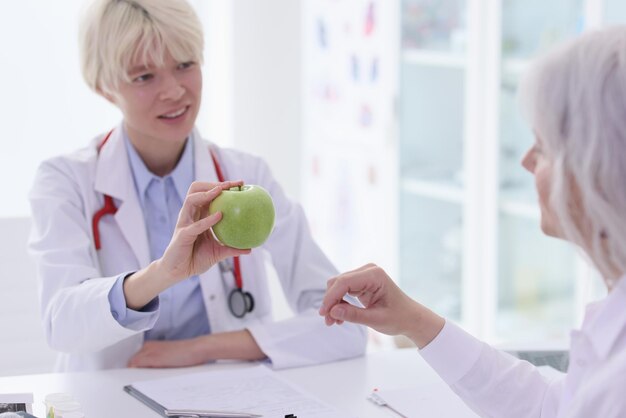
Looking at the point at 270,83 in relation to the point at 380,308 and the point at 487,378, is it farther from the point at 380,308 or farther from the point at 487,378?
the point at 487,378

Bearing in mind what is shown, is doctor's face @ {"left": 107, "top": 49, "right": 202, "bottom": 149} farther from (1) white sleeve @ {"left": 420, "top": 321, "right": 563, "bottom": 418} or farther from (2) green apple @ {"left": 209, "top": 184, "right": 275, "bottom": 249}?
(1) white sleeve @ {"left": 420, "top": 321, "right": 563, "bottom": 418}

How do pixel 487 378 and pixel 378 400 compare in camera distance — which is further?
pixel 378 400

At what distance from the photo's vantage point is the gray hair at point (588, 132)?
1022mm

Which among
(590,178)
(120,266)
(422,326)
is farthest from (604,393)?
(120,266)

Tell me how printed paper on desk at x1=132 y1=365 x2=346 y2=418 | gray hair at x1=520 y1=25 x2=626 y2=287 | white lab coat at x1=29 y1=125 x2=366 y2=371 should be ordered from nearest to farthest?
gray hair at x1=520 y1=25 x2=626 y2=287
printed paper on desk at x1=132 y1=365 x2=346 y2=418
white lab coat at x1=29 y1=125 x2=366 y2=371

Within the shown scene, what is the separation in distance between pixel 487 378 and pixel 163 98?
93 centimetres

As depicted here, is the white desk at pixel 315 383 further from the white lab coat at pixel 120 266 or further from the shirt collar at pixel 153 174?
the shirt collar at pixel 153 174

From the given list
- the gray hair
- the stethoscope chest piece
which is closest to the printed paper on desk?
the stethoscope chest piece

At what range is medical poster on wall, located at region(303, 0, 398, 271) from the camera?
4.22 m

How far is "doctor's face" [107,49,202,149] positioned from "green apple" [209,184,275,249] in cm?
46

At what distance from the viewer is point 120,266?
1.93 metres

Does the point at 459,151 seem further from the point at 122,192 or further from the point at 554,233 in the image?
the point at 554,233

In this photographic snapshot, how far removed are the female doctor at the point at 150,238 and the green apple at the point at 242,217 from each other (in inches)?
9.1

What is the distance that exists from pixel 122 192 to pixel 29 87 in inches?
71.2
